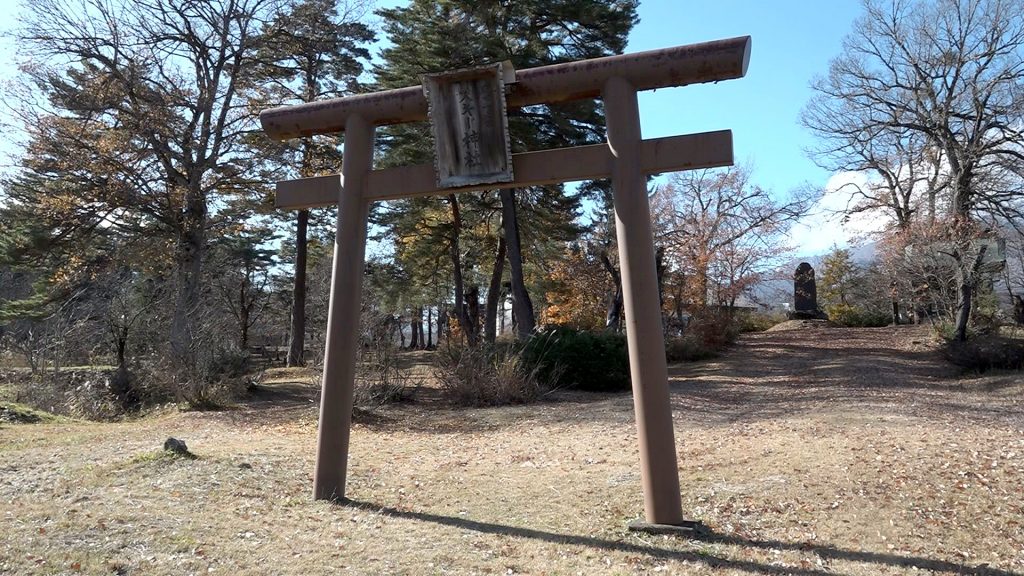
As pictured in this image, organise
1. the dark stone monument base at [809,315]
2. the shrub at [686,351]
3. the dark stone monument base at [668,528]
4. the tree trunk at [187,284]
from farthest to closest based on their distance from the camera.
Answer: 1. the dark stone monument base at [809,315]
2. the shrub at [686,351]
3. the tree trunk at [187,284]
4. the dark stone monument base at [668,528]

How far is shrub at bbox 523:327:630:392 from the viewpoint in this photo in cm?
1495

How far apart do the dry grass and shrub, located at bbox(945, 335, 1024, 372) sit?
6058mm

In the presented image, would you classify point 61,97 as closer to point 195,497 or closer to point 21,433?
point 21,433

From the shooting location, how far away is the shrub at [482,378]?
1282cm

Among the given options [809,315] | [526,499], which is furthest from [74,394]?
[809,315]

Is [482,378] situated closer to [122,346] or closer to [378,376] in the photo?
[378,376]

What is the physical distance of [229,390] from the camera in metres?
13.1

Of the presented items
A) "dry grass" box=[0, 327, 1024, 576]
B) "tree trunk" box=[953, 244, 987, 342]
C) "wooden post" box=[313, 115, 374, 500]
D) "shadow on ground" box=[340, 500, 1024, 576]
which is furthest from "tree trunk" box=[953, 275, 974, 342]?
"wooden post" box=[313, 115, 374, 500]

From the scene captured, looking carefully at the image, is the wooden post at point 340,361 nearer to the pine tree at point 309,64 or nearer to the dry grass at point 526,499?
the dry grass at point 526,499

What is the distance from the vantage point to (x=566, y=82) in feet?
17.4

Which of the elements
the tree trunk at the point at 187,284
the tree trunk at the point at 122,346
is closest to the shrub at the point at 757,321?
the tree trunk at the point at 187,284

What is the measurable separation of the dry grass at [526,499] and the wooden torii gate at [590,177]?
1.99ft

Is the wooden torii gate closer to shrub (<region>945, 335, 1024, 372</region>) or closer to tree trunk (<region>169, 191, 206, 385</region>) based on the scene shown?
tree trunk (<region>169, 191, 206, 385</region>)

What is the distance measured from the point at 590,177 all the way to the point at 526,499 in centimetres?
269
